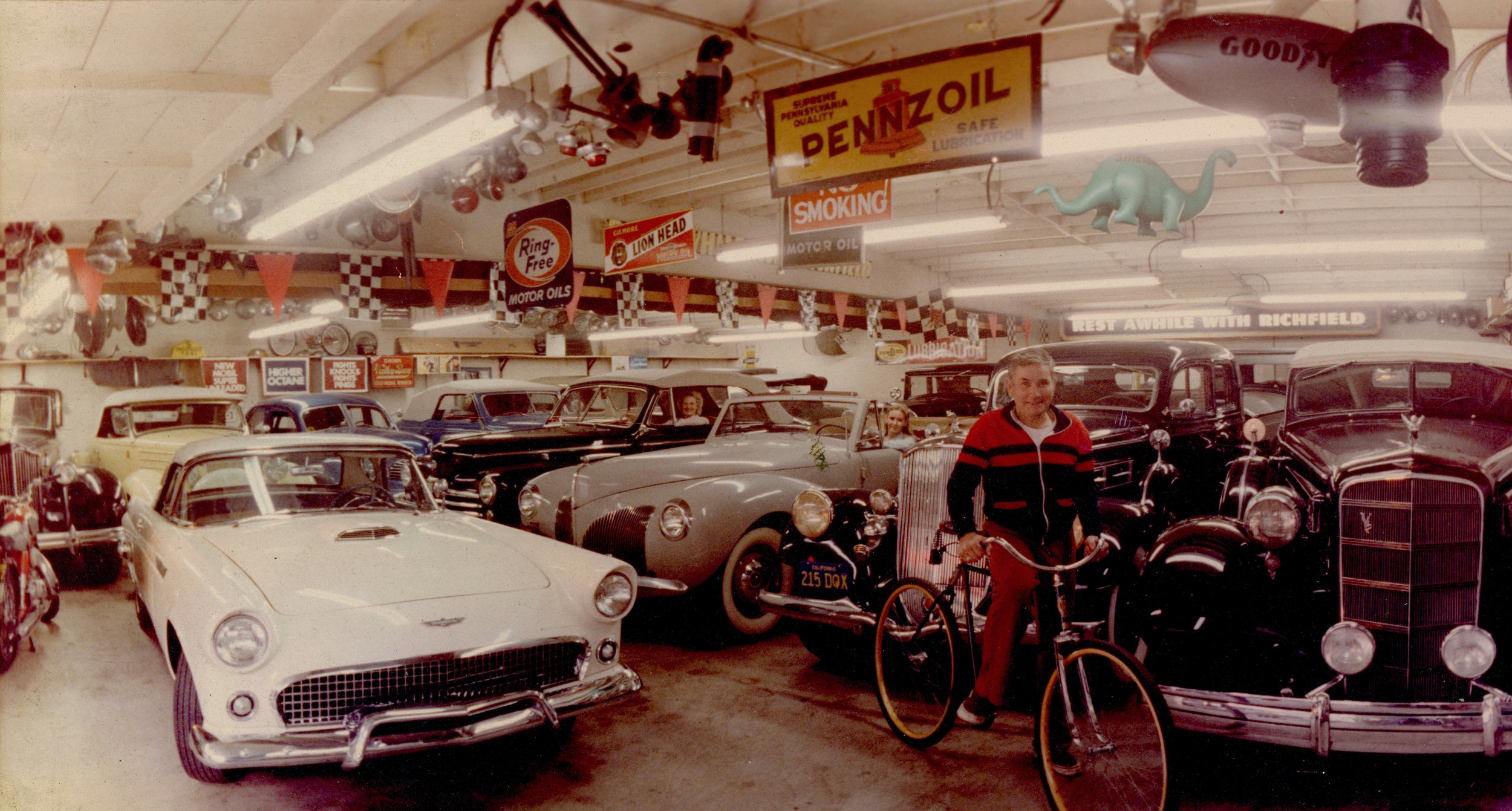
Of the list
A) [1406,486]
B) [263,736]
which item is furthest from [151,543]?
[1406,486]

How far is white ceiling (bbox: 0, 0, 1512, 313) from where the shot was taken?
4992 mm

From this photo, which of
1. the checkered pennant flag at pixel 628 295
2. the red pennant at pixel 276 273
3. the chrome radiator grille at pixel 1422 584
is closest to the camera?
the chrome radiator grille at pixel 1422 584

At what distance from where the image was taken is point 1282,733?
297 cm

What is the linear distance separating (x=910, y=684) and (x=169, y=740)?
3.54 meters

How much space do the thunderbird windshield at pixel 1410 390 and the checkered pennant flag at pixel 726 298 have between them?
351 inches

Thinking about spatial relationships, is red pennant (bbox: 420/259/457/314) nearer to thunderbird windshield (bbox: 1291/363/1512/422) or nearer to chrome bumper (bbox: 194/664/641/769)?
chrome bumper (bbox: 194/664/641/769)

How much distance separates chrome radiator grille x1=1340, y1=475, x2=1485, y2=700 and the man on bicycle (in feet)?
3.67

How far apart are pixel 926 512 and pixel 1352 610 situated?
1824 millimetres

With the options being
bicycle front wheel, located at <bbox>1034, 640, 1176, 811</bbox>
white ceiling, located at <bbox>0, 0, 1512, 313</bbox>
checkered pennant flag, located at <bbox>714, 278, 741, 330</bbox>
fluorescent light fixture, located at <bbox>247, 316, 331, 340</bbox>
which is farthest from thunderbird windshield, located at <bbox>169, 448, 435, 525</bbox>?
fluorescent light fixture, located at <bbox>247, 316, 331, 340</bbox>

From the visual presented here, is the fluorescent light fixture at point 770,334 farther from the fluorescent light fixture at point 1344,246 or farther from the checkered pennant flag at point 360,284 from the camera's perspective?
the checkered pennant flag at point 360,284

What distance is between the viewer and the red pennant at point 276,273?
9273 mm

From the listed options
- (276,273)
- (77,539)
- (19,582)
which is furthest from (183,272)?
(19,582)

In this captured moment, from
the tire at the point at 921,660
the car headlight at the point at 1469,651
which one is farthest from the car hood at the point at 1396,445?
the tire at the point at 921,660

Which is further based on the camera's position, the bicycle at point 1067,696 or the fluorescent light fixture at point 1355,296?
the fluorescent light fixture at point 1355,296
